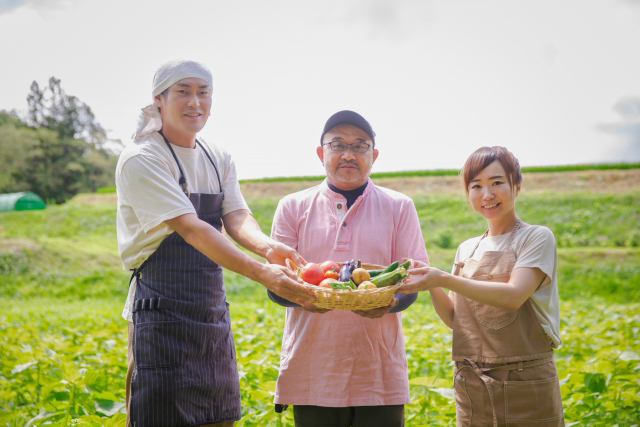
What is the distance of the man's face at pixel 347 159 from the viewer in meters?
2.48

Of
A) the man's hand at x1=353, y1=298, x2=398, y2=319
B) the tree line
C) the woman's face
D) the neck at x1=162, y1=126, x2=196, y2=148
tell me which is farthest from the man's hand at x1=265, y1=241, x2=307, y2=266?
the tree line

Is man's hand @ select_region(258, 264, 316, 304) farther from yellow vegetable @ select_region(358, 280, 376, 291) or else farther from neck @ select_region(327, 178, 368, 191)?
neck @ select_region(327, 178, 368, 191)

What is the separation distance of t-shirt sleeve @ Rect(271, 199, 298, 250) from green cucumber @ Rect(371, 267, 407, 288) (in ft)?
1.75

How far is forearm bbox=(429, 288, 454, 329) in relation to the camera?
250cm

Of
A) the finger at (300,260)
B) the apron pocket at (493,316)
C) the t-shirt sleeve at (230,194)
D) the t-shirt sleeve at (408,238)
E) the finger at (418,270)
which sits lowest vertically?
the apron pocket at (493,316)

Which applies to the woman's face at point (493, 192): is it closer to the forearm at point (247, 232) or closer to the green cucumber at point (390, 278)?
the green cucumber at point (390, 278)

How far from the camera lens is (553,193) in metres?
20.8

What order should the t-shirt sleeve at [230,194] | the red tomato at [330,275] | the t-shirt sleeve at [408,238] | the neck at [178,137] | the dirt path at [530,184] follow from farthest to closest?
1. the dirt path at [530,184]
2. the t-shirt sleeve at [230,194]
3. the t-shirt sleeve at [408,238]
4. the neck at [178,137]
5. the red tomato at [330,275]

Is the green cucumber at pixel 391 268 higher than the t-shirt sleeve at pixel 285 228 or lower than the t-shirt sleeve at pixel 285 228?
lower

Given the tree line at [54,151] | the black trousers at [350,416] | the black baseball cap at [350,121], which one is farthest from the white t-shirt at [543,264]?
the tree line at [54,151]

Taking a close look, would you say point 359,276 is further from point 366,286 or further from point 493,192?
point 493,192

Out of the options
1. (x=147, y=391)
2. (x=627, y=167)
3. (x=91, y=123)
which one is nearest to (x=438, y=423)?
(x=147, y=391)

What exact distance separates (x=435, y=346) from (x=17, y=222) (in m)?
19.0

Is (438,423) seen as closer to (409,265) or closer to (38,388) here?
(409,265)
